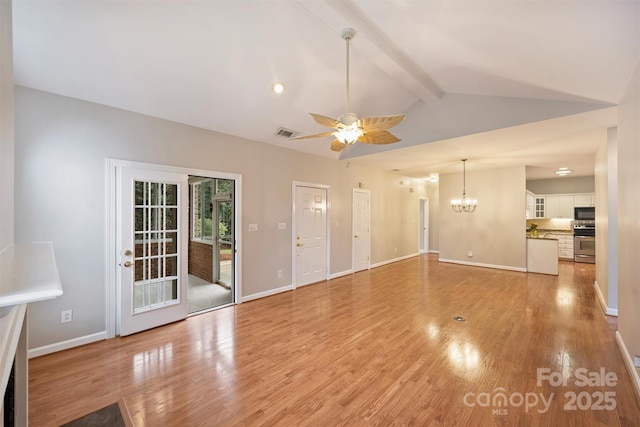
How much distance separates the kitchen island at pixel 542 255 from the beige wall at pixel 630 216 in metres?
4.11

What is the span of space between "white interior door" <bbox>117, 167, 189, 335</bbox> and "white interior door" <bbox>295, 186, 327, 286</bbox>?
2.22 m

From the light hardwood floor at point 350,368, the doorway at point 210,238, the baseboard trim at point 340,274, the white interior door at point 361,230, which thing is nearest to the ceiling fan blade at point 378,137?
the light hardwood floor at point 350,368

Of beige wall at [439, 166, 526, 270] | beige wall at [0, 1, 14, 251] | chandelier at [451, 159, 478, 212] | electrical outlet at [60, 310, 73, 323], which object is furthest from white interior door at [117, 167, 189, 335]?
chandelier at [451, 159, 478, 212]

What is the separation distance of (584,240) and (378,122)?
9288 mm

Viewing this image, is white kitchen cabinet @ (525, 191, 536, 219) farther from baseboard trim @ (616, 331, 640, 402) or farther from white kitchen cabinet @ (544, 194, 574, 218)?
baseboard trim @ (616, 331, 640, 402)

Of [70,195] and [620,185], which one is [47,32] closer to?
[70,195]

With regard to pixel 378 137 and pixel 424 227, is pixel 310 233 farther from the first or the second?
pixel 424 227

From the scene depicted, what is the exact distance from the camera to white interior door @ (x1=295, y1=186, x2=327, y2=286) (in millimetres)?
5512

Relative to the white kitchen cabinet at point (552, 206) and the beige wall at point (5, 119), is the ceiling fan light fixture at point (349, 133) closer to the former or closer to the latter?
the beige wall at point (5, 119)

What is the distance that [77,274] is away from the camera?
3107 mm

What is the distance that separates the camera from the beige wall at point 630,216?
234cm

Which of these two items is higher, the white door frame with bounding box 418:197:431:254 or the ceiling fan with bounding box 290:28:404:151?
the ceiling fan with bounding box 290:28:404:151

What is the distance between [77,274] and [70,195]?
90cm

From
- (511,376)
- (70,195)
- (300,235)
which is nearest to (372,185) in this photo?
(300,235)
